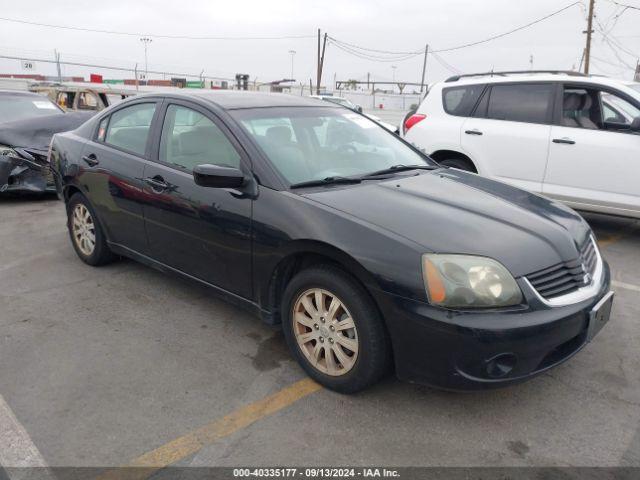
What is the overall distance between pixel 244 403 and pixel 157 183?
1664mm

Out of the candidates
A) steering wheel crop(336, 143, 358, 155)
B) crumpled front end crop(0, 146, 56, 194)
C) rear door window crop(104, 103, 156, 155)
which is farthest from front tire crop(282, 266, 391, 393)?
crumpled front end crop(0, 146, 56, 194)

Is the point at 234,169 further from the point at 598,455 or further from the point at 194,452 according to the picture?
the point at 598,455

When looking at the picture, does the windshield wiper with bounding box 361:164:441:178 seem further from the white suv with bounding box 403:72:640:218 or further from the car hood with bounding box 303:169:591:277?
the white suv with bounding box 403:72:640:218

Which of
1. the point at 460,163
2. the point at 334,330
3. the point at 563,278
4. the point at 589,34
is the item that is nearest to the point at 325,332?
the point at 334,330

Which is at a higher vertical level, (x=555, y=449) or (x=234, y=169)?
(x=234, y=169)

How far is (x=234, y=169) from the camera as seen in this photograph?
118 inches

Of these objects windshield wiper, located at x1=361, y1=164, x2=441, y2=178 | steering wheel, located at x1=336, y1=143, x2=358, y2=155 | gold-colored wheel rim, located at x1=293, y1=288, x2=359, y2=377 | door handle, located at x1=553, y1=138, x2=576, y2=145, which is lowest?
gold-colored wheel rim, located at x1=293, y1=288, x2=359, y2=377

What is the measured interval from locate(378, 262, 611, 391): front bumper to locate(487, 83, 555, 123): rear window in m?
3.93

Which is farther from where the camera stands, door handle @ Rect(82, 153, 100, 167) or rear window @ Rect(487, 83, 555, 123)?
rear window @ Rect(487, 83, 555, 123)

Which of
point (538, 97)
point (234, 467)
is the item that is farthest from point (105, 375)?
point (538, 97)

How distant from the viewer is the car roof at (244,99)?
355cm

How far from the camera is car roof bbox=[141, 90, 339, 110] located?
3.55m

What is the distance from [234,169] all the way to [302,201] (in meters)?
0.46

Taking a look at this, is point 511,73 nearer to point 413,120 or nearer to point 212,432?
point 413,120
